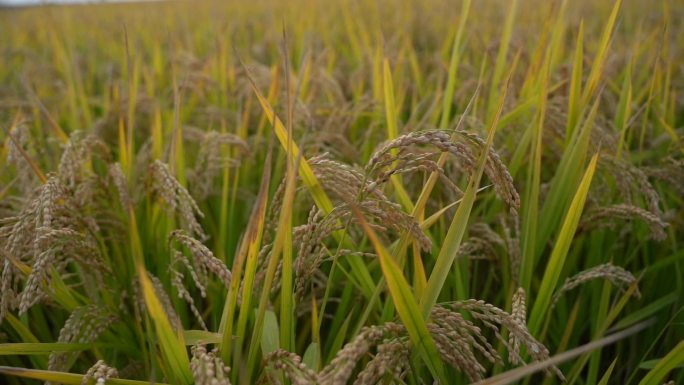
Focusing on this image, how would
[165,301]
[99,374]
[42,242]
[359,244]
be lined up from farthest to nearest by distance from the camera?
[359,244], [165,301], [42,242], [99,374]

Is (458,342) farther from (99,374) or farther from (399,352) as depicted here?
(99,374)

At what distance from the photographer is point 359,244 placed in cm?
154

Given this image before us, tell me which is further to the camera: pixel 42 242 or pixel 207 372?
Answer: pixel 42 242

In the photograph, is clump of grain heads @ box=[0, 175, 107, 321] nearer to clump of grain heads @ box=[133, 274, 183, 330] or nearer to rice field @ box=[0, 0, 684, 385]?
A: rice field @ box=[0, 0, 684, 385]

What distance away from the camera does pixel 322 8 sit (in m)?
6.45

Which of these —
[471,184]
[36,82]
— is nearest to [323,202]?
[471,184]

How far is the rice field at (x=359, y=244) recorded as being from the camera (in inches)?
35.1

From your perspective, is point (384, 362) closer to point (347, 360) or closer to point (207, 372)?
point (347, 360)

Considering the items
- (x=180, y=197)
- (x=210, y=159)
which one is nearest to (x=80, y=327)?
(x=180, y=197)

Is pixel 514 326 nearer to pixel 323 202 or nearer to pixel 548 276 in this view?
pixel 548 276

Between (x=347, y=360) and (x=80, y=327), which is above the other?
(x=347, y=360)

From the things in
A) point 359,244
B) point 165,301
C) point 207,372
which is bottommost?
point 359,244

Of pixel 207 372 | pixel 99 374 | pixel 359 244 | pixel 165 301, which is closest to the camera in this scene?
pixel 207 372

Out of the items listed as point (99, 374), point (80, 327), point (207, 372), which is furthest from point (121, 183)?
point (207, 372)
